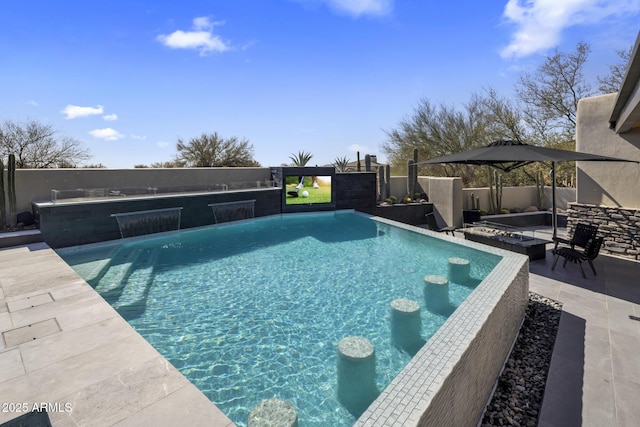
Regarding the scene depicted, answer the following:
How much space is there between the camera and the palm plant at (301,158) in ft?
63.3

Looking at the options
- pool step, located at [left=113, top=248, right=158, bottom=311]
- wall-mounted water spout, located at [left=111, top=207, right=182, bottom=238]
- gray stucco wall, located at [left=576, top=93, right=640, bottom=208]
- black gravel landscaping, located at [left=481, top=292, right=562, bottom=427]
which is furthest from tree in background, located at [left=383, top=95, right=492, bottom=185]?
pool step, located at [left=113, top=248, right=158, bottom=311]

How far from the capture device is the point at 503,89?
18.3m

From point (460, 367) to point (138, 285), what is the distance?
6.07 metres

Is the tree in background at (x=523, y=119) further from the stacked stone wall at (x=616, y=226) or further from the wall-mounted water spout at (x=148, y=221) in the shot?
the wall-mounted water spout at (x=148, y=221)

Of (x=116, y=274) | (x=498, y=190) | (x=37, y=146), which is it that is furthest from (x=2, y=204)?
(x=498, y=190)

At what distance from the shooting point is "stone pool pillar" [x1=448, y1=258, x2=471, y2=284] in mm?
6160

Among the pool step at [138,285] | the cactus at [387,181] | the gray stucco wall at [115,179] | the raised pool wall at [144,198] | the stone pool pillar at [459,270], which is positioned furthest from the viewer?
the cactus at [387,181]

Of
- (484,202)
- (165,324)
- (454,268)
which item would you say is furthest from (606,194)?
(165,324)

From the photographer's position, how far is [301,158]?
19391 mm

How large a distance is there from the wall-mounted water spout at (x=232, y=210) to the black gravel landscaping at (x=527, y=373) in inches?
416

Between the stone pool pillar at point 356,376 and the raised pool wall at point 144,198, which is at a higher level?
the raised pool wall at point 144,198

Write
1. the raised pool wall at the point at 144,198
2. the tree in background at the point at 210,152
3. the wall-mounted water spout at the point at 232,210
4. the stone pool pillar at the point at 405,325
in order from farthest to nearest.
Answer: the tree in background at the point at 210,152, the wall-mounted water spout at the point at 232,210, the raised pool wall at the point at 144,198, the stone pool pillar at the point at 405,325

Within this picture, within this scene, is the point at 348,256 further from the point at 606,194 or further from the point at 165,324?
the point at 606,194

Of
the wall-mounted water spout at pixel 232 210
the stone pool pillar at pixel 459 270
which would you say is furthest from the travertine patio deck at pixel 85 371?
the wall-mounted water spout at pixel 232 210
